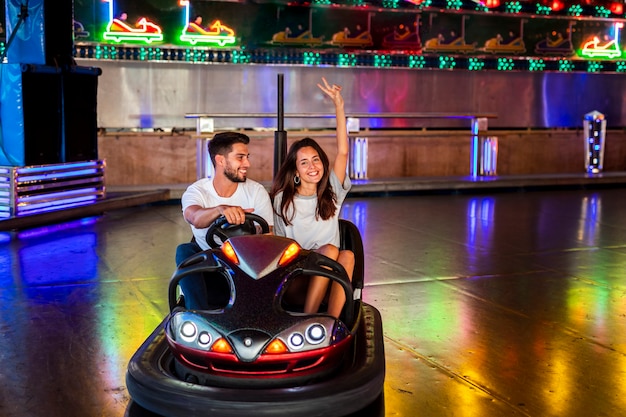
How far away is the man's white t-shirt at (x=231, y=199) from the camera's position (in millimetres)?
3615

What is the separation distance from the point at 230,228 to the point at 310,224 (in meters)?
0.41

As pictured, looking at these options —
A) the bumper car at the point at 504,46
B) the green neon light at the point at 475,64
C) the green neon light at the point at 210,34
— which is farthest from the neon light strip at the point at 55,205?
the bumper car at the point at 504,46

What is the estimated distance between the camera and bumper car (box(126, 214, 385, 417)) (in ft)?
8.87

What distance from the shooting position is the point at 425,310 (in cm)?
452

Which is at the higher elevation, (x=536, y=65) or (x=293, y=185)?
(x=536, y=65)

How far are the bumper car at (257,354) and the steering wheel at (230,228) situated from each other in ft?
0.89

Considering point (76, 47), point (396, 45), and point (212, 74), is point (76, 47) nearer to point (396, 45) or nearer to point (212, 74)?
point (212, 74)

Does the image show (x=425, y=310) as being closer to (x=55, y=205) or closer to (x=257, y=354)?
(x=257, y=354)

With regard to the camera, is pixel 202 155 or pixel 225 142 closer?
pixel 225 142

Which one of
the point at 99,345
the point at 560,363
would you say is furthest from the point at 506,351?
the point at 99,345

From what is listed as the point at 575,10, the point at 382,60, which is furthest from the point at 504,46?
the point at 382,60

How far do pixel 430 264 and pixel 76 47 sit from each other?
20.6ft

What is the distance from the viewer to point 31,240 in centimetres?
668

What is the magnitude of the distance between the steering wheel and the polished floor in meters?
0.66
